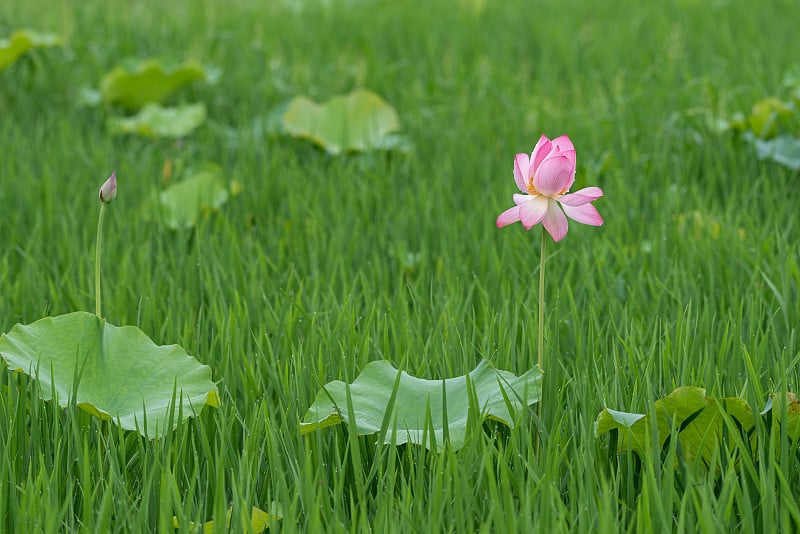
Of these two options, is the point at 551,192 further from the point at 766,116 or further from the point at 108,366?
the point at 766,116

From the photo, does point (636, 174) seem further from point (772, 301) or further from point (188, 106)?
point (188, 106)

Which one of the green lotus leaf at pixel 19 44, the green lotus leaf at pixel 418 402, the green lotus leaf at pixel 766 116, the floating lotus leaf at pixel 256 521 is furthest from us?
the green lotus leaf at pixel 19 44

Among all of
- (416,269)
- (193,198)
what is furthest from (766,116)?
(193,198)

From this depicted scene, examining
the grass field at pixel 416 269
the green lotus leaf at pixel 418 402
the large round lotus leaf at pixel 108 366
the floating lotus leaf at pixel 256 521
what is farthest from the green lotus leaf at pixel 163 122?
the floating lotus leaf at pixel 256 521

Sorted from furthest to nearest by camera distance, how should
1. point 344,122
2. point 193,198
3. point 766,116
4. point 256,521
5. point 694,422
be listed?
point 344,122 → point 766,116 → point 193,198 → point 694,422 → point 256,521

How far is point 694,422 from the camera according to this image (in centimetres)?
108

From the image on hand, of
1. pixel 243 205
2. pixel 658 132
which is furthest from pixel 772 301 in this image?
pixel 243 205

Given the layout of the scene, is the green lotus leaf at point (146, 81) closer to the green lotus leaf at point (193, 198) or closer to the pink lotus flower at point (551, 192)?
the green lotus leaf at point (193, 198)

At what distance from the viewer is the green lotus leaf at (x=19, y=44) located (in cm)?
279

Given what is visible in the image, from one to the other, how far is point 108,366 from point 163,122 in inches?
62.3

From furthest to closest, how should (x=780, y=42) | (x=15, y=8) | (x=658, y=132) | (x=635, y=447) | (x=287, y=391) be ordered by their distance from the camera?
(x=15, y=8) → (x=780, y=42) → (x=658, y=132) → (x=287, y=391) → (x=635, y=447)

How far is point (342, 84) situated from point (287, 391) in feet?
6.79

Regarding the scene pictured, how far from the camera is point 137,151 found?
2574 mm

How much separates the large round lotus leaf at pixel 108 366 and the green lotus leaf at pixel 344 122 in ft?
4.43
